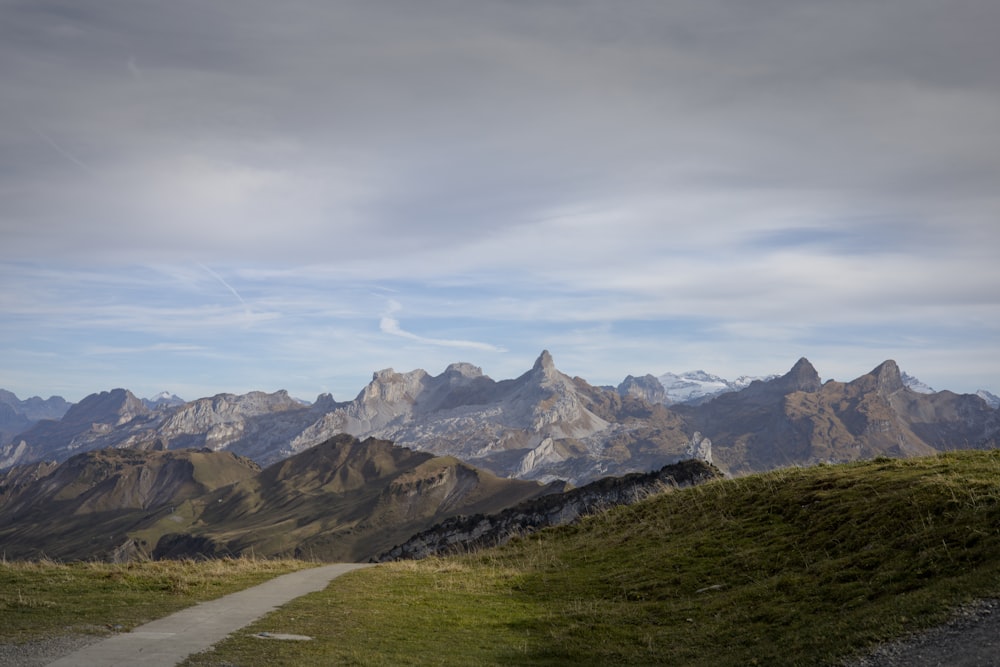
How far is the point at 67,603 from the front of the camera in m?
23.8

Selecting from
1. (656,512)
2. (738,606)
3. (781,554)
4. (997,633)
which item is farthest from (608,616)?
(656,512)

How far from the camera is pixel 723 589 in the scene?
2609 centimetres

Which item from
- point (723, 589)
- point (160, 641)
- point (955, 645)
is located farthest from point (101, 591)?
point (955, 645)

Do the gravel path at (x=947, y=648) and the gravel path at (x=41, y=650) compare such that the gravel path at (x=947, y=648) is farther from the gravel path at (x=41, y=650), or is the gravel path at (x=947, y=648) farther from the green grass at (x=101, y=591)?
the green grass at (x=101, y=591)

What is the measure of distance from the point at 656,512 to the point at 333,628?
2395cm

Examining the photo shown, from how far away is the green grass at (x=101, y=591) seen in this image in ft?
68.2

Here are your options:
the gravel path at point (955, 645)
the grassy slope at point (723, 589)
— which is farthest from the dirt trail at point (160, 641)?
the gravel path at point (955, 645)

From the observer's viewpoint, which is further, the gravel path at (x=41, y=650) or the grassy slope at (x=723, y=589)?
the grassy slope at (x=723, y=589)

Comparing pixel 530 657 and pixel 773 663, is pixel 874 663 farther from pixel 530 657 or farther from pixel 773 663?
pixel 530 657

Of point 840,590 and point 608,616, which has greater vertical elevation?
point 840,590

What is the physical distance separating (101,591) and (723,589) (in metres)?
22.7

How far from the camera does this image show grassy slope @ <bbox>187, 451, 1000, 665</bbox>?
728 inches

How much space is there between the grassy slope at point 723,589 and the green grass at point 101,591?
427 cm

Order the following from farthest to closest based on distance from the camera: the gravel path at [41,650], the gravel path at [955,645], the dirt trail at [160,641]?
the dirt trail at [160,641] < the gravel path at [41,650] < the gravel path at [955,645]
